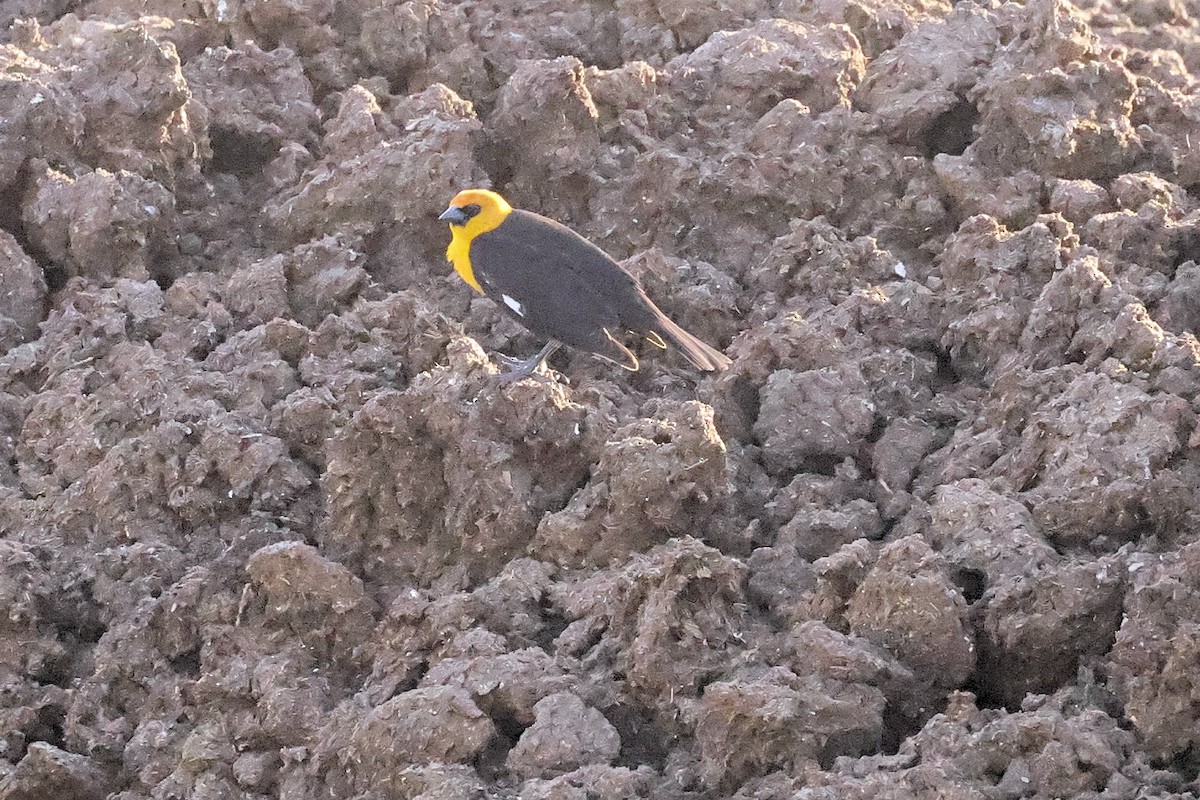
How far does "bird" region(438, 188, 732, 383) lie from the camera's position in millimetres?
5598

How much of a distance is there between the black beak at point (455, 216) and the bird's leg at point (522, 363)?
58 centimetres

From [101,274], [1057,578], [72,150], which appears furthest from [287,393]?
[1057,578]

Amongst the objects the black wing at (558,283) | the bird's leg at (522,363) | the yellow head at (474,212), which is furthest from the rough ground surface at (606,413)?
the yellow head at (474,212)

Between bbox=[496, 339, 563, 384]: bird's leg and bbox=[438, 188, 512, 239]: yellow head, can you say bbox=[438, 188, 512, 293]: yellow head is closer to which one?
bbox=[438, 188, 512, 239]: yellow head

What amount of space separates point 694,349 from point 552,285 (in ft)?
2.07

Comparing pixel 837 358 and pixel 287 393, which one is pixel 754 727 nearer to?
pixel 837 358

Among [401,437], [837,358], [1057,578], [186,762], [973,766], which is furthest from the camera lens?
[837,358]

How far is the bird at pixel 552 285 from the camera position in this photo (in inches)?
220

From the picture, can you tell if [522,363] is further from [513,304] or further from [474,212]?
[474,212]

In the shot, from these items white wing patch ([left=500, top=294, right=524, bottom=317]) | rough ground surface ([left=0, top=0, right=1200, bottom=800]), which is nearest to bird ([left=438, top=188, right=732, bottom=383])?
white wing patch ([left=500, top=294, right=524, bottom=317])

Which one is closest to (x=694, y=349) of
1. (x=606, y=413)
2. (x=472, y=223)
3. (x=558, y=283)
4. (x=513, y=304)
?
(x=606, y=413)

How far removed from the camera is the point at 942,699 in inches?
174

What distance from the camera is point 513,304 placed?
5.82m

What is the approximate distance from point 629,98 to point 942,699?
335cm
